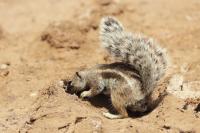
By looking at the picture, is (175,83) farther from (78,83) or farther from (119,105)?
(78,83)

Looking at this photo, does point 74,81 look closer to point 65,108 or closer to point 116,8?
point 65,108

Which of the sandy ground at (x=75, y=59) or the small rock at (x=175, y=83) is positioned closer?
the sandy ground at (x=75, y=59)

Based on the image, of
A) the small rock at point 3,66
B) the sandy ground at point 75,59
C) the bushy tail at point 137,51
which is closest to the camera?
the sandy ground at point 75,59

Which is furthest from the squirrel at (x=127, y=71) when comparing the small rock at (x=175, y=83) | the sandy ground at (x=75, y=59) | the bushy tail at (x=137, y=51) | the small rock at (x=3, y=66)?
the small rock at (x=3, y=66)

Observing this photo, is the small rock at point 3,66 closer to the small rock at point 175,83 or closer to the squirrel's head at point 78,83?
the squirrel's head at point 78,83

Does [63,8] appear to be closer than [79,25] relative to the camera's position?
No

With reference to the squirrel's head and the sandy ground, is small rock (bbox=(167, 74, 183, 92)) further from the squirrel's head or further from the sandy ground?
the squirrel's head

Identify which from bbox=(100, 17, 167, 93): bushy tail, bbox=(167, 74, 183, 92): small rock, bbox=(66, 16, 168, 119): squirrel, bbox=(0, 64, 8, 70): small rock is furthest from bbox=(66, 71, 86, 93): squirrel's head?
bbox=(0, 64, 8, 70): small rock

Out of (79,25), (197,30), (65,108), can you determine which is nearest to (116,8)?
(79,25)

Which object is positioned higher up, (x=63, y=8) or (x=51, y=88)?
(x=63, y=8)
